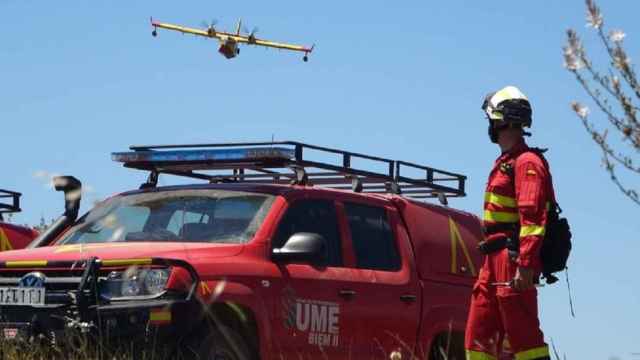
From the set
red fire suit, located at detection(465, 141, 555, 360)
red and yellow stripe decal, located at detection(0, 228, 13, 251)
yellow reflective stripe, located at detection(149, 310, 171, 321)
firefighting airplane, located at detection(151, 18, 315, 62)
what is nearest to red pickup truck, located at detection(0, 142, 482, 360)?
yellow reflective stripe, located at detection(149, 310, 171, 321)

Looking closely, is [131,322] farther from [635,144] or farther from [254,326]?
[635,144]

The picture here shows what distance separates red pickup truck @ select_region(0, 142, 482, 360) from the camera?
741 centimetres

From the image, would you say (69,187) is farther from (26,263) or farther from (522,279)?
(522,279)

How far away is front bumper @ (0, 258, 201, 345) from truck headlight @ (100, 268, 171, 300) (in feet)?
0.18

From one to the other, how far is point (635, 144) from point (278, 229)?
465cm

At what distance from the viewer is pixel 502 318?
22.9 feet

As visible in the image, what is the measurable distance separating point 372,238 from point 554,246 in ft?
7.64

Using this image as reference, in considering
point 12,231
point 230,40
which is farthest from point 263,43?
point 12,231

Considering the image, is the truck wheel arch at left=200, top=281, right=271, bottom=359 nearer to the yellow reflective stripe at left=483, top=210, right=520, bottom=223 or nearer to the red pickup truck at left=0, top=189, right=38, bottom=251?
the yellow reflective stripe at left=483, top=210, right=520, bottom=223

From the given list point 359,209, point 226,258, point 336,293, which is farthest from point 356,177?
point 226,258

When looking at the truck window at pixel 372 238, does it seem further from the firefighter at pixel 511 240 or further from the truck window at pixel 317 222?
the firefighter at pixel 511 240

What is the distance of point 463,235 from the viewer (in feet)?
33.6

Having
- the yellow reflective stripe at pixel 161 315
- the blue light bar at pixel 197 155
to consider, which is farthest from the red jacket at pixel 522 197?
the blue light bar at pixel 197 155

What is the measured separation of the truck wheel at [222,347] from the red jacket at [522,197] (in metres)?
1.57
